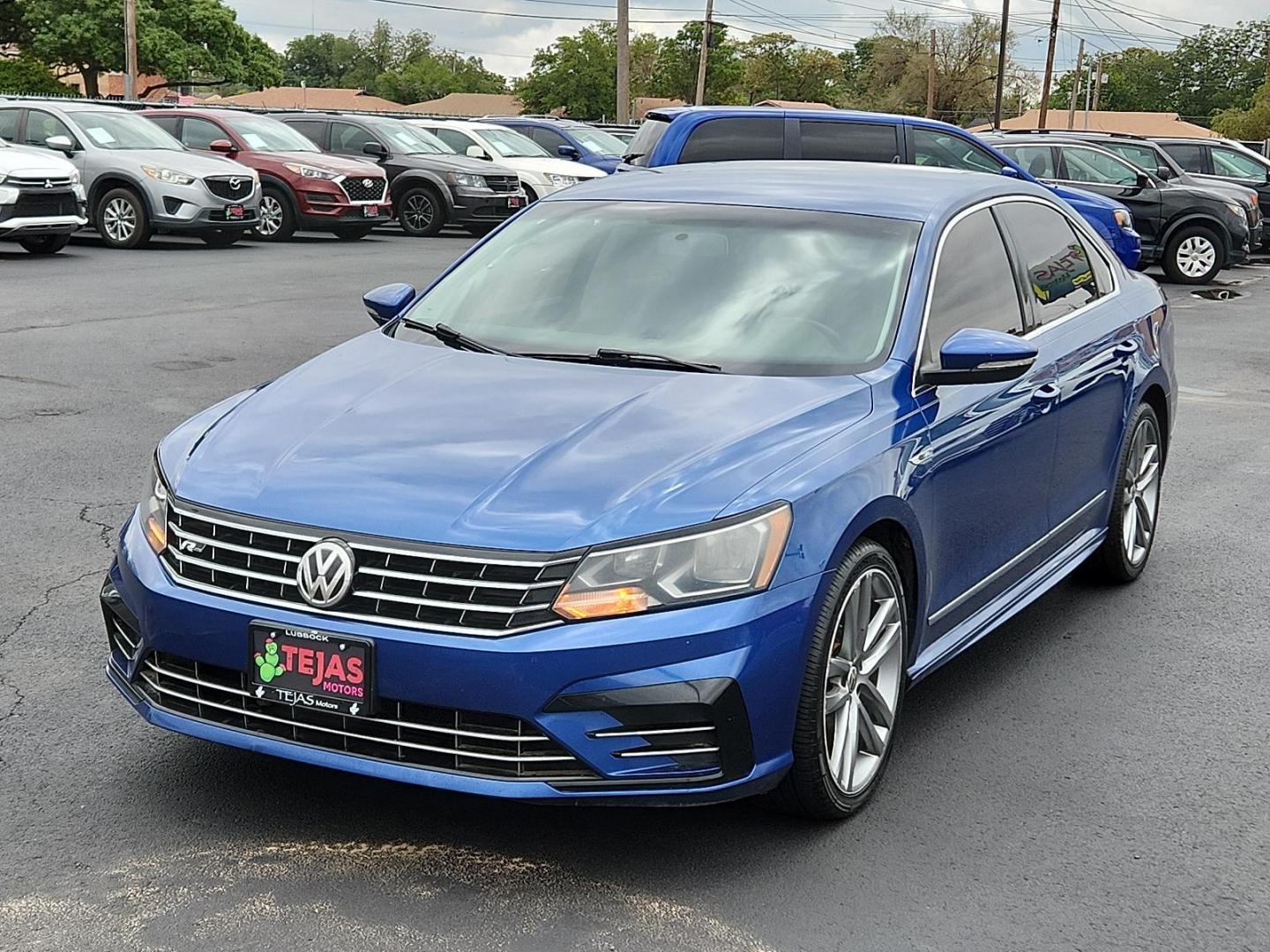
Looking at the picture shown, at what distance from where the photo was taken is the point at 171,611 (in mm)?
3859

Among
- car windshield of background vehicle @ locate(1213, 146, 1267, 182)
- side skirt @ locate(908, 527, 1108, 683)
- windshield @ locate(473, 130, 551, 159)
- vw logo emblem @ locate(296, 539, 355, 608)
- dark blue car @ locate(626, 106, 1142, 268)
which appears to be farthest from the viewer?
windshield @ locate(473, 130, 551, 159)

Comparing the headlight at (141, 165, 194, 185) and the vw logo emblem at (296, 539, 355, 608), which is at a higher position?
the vw logo emblem at (296, 539, 355, 608)

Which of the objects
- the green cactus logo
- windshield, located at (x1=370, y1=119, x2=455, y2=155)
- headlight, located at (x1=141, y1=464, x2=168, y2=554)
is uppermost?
headlight, located at (x1=141, y1=464, x2=168, y2=554)

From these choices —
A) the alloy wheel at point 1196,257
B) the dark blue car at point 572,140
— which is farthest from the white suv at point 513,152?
the alloy wheel at point 1196,257

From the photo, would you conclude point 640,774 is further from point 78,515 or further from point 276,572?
point 78,515

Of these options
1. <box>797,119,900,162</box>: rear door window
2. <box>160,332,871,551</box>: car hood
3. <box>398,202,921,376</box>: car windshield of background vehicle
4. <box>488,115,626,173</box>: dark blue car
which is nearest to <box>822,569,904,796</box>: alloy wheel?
<box>160,332,871,551</box>: car hood

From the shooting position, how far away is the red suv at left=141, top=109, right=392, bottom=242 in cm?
2209

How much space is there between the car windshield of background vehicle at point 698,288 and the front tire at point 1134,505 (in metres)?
1.75

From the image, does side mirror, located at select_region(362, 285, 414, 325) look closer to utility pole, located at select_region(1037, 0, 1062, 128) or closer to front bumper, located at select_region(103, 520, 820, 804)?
front bumper, located at select_region(103, 520, 820, 804)

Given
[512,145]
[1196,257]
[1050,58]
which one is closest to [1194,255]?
[1196,257]

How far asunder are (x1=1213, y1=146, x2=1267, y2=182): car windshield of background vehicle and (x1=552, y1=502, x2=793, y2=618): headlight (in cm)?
2397

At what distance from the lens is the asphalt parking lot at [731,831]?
357cm

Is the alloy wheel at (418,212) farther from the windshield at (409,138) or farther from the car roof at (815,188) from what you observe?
the car roof at (815,188)

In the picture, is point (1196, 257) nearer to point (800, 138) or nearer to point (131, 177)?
point (800, 138)
